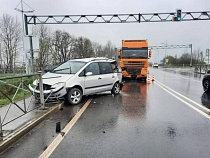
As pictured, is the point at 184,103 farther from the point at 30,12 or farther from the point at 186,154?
the point at 30,12

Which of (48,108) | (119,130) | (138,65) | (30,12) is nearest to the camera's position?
(119,130)

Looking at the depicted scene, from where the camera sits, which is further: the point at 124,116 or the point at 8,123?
the point at 124,116

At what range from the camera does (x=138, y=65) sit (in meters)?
17.7

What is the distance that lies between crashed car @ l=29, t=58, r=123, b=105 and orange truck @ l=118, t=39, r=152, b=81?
281 inches

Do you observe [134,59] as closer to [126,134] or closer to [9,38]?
[126,134]

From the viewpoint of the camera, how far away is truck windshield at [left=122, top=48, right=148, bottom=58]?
703 inches

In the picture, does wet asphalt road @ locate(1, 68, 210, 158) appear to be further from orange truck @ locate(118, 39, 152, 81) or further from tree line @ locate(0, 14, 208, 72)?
tree line @ locate(0, 14, 208, 72)

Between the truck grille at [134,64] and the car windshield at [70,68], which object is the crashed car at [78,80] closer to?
the car windshield at [70,68]

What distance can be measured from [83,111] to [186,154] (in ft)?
13.3

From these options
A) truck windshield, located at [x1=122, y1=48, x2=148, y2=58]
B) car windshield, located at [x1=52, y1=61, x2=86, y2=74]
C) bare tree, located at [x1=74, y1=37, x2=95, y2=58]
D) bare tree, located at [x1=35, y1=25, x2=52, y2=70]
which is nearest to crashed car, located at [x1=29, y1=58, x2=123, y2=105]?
car windshield, located at [x1=52, y1=61, x2=86, y2=74]

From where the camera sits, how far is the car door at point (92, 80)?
29.1ft

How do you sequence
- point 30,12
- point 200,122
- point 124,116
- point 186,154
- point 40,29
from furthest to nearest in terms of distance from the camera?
point 40,29 → point 30,12 → point 124,116 → point 200,122 → point 186,154

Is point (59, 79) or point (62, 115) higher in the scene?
point (59, 79)

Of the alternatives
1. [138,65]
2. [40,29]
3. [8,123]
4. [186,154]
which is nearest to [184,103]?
[186,154]
